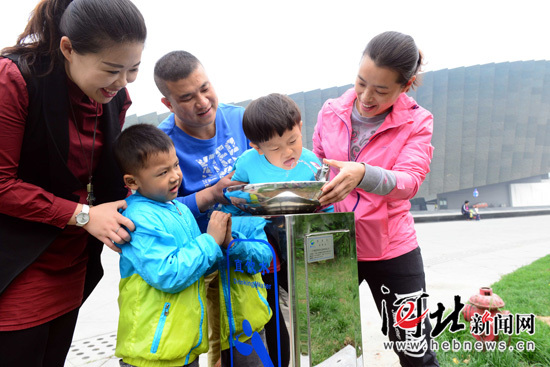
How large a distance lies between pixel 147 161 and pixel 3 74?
0.50 m

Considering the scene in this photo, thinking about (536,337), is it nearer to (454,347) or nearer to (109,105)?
(454,347)

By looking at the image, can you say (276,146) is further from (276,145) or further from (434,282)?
(434,282)

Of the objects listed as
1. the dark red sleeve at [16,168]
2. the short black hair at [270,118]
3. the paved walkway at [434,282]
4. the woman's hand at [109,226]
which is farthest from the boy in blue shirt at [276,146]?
the paved walkway at [434,282]

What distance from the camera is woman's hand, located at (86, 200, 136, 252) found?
1.33m

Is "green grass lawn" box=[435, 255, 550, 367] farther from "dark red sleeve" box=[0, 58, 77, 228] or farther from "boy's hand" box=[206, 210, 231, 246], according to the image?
"dark red sleeve" box=[0, 58, 77, 228]

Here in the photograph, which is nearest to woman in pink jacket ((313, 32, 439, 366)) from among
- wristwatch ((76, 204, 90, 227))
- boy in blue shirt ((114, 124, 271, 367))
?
boy in blue shirt ((114, 124, 271, 367))

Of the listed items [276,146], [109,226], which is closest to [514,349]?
[276,146]

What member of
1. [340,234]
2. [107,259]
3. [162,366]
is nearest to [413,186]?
[340,234]

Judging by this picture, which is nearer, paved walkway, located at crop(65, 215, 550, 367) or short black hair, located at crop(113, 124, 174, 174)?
short black hair, located at crop(113, 124, 174, 174)

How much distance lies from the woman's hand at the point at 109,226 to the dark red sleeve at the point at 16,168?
0.07m

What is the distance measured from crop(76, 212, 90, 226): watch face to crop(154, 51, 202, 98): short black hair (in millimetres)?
699

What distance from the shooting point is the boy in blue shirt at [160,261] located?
1339 mm

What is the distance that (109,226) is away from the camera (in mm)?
1325

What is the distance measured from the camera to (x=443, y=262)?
6309 millimetres
